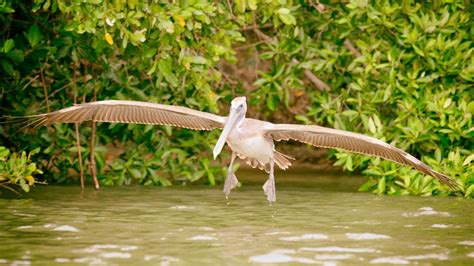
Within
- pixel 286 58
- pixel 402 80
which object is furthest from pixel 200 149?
pixel 402 80

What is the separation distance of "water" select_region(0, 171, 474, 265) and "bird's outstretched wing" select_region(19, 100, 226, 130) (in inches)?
32.4

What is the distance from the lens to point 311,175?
14312mm

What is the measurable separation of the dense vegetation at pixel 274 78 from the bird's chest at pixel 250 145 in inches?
47.4

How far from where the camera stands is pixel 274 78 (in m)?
12.2

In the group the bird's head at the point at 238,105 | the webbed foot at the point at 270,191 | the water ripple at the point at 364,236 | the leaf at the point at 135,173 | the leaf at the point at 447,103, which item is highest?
the leaf at the point at 447,103

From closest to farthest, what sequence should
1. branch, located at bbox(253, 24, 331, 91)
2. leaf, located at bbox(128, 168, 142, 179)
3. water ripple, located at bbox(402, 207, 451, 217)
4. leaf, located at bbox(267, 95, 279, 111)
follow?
water ripple, located at bbox(402, 207, 451, 217) < leaf, located at bbox(128, 168, 142, 179) < leaf, located at bbox(267, 95, 279, 111) < branch, located at bbox(253, 24, 331, 91)

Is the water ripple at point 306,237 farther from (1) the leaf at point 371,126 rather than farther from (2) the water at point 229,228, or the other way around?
(1) the leaf at point 371,126

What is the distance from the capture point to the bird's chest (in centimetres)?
948

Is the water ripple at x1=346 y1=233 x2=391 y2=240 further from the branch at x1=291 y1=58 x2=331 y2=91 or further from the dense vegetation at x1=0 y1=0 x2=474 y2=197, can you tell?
the branch at x1=291 y1=58 x2=331 y2=91

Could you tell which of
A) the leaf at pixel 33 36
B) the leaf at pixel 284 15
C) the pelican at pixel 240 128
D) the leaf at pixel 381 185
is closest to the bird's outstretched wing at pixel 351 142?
the pelican at pixel 240 128

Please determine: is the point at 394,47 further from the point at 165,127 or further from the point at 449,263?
the point at 449,263

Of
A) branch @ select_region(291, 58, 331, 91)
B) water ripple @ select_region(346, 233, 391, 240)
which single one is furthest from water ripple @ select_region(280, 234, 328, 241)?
branch @ select_region(291, 58, 331, 91)

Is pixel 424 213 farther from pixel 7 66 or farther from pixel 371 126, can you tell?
pixel 7 66

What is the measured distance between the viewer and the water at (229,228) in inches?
255
